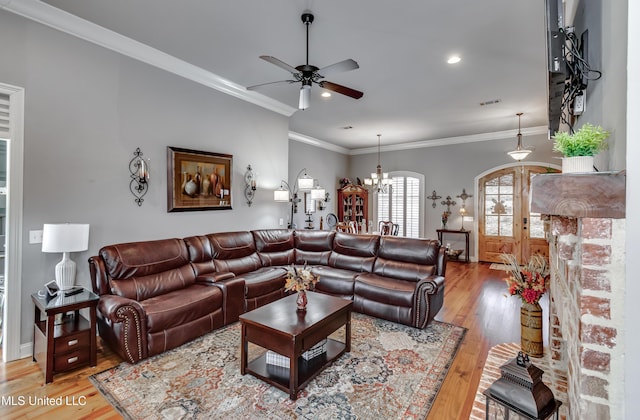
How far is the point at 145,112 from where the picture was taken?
11.8 feet

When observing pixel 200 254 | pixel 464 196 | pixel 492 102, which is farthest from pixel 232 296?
pixel 464 196

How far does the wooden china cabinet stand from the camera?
343 inches

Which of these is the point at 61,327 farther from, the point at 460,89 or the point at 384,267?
the point at 460,89

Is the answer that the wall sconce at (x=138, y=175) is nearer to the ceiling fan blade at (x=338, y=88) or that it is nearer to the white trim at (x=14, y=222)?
the white trim at (x=14, y=222)

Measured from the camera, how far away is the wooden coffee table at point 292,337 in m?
2.24

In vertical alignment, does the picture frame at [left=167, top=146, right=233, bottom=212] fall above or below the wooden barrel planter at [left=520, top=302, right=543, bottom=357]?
above

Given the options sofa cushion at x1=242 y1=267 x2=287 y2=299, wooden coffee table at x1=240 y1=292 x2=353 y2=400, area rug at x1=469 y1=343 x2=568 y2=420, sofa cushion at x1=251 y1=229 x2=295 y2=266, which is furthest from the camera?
sofa cushion at x1=251 y1=229 x2=295 y2=266

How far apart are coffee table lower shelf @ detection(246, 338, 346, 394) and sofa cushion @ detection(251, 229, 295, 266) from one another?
205 centimetres

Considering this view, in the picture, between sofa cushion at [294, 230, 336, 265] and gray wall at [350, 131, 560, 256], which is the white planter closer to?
sofa cushion at [294, 230, 336, 265]

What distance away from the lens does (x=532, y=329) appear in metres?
2.48

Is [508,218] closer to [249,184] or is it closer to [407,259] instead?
[407,259]

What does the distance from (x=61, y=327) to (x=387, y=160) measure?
7968mm

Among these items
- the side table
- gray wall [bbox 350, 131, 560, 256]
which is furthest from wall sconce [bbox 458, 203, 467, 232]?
the side table

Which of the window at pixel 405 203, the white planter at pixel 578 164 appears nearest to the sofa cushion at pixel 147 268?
the white planter at pixel 578 164
